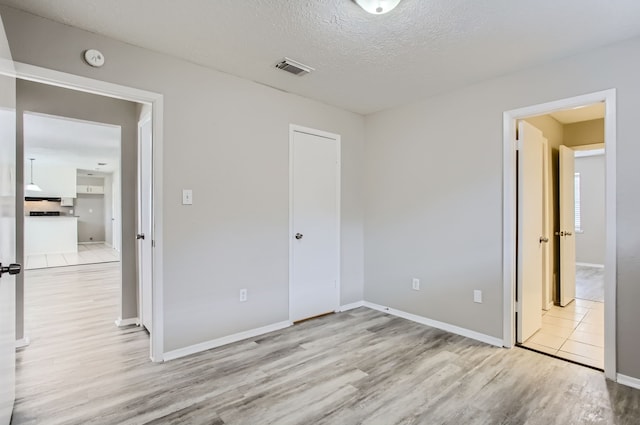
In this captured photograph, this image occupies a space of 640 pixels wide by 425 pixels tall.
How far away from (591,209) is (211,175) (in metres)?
7.94

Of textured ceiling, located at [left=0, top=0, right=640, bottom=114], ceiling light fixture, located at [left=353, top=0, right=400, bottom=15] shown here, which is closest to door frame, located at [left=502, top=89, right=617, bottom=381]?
textured ceiling, located at [left=0, top=0, right=640, bottom=114]

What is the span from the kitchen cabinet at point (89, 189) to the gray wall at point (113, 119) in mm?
9209

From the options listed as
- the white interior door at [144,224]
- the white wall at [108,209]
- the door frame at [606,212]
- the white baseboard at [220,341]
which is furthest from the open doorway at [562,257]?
the white wall at [108,209]

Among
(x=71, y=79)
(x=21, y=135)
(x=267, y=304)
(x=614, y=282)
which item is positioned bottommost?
(x=267, y=304)

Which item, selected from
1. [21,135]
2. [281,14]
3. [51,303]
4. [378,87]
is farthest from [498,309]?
[51,303]

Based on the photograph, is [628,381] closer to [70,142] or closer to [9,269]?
[9,269]

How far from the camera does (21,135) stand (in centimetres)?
288

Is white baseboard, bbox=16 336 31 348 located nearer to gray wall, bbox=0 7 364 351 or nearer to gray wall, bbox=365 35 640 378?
gray wall, bbox=0 7 364 351

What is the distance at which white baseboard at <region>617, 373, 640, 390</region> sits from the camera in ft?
7.43

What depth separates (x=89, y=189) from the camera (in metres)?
11.0

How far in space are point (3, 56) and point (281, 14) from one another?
1486 mm

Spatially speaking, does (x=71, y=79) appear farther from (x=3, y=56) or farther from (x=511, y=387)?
(x=511, y=387)

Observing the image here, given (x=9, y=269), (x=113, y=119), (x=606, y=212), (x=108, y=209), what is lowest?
(x=9, y=269)

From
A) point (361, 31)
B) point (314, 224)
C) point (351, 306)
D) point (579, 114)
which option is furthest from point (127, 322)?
point (579, 114)
